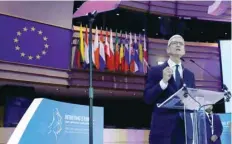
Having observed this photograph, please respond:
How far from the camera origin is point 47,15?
320 inches

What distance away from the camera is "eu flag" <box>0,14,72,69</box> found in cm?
729

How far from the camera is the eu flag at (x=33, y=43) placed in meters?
7.29

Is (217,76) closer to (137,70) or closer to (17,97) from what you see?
(137,70)

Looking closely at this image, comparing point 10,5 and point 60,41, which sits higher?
point 10,5

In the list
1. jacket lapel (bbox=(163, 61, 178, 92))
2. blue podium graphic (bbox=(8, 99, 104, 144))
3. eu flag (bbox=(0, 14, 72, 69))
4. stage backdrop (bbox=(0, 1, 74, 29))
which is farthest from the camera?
stage backdrop (bbox=(0, 1, 74, 29))

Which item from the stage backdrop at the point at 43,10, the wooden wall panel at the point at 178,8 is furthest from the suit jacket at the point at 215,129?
the wooden wall panel at the point at 178,8

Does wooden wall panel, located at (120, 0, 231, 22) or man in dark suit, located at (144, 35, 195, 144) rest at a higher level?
wooden wall panel, located at (120, 0, 231, 22)

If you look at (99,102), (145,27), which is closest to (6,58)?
(99,102)

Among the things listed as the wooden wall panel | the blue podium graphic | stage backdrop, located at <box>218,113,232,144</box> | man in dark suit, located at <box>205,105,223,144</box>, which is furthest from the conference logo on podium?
the wooden wall panel

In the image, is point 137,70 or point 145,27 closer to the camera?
point 137,70

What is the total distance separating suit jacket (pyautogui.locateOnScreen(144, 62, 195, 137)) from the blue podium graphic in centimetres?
49

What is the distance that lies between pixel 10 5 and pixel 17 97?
2297mm

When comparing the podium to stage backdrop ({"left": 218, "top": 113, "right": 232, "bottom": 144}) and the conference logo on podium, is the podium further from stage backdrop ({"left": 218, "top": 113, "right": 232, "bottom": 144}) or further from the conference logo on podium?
stage backdrop ({"left": 218, "top": 113, "right": 232, "bottom": 144})

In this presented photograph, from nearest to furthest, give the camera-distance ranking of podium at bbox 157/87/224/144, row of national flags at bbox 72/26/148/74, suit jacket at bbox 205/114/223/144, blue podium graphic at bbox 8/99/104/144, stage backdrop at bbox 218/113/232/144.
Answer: blue podium graphic at bbox 8/99/104/144
podium at bbox 157/87/224/144
suit jacket at bbox 205/114/223/144
stage backdrop at bbox 218/113/232/144
row of national flags at bbox 72/26/148/74
